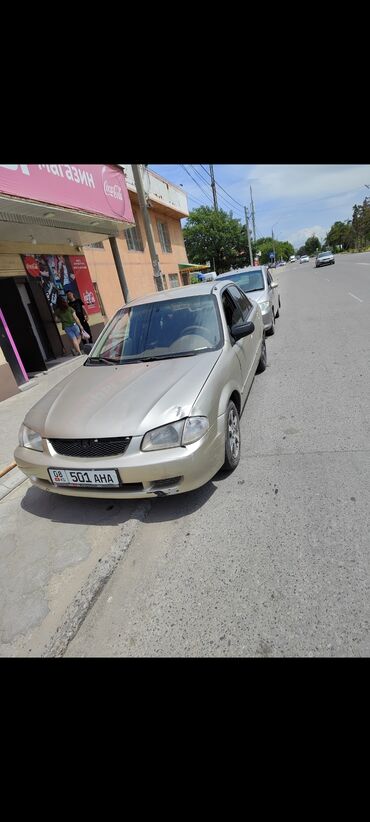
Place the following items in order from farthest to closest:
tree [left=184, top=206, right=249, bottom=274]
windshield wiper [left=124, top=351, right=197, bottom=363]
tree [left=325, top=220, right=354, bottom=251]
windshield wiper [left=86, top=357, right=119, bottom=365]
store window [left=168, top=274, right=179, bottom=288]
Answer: tree [left=325, top=220, right=354, bottom=251], tree [left=184, top=206, right=249, bottom=274], store window [left=168, top=274, right=179, bottom=288], windshield wiper [left=86, top=357, right=119, bottom=365], windshield wiper [left=124, top=351, right=197, bottom=363]

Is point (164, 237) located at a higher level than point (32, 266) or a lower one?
higher

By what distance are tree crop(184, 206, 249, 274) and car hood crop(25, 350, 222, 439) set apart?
4347 cm

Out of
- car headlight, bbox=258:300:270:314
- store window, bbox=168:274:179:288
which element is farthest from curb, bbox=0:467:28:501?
store window, bbox=168:274:179:288

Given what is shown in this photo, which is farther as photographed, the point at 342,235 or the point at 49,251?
the point at 342,235

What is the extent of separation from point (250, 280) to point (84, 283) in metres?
5.21

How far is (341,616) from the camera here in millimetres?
1794

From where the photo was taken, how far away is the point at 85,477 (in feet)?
8.29

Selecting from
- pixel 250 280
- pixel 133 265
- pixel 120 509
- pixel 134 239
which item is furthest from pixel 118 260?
pixel 120 509

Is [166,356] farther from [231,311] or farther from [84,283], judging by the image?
[84,283]

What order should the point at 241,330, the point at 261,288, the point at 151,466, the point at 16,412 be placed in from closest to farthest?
the point at 151,466, the point at 241,330, the point at 16,412, the point at 261,288

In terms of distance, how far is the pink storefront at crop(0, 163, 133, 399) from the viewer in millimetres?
6070

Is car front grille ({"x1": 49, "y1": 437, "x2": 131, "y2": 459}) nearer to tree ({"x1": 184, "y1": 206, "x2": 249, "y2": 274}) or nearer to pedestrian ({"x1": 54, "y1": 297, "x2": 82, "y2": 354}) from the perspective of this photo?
pedestrian ({"x1": 54, "y1": 297, "x2": 82, "y2": 354})
